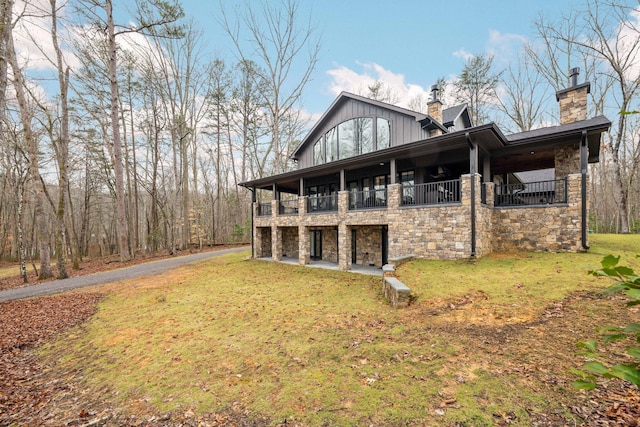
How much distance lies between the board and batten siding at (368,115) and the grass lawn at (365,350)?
686 cm

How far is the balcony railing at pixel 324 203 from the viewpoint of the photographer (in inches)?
523

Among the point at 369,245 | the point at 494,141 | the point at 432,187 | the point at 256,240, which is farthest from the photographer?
the point at 256,240

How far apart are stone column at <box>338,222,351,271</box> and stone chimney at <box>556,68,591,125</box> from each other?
35.8ft

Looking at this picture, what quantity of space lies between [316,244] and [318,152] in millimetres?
5604

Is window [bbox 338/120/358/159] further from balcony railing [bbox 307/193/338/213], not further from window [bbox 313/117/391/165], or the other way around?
balcony railing [bbox 307/193/338/213]

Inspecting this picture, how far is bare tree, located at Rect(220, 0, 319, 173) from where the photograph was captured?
18.3 m


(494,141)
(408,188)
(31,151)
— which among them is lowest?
(408,188)

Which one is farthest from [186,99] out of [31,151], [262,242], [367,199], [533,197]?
[533,197]

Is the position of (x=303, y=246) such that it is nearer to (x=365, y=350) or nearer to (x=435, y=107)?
(x=365, y=350)

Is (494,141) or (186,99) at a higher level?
(186,99)

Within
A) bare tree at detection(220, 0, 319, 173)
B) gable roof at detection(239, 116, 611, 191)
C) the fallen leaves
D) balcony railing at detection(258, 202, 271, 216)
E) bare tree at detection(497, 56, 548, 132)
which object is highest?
bare tree at detection(220, 0, 319, 173)

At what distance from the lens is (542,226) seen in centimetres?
915

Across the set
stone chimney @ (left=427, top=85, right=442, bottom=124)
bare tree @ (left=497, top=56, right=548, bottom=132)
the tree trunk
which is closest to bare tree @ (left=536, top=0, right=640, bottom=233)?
bare tree @ (left=497, top=56, right=548, bottom=132)

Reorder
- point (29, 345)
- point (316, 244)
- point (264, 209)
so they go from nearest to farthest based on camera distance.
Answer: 1. point (29, 345)
2. point (316, 244)
3. point (264, 209)
